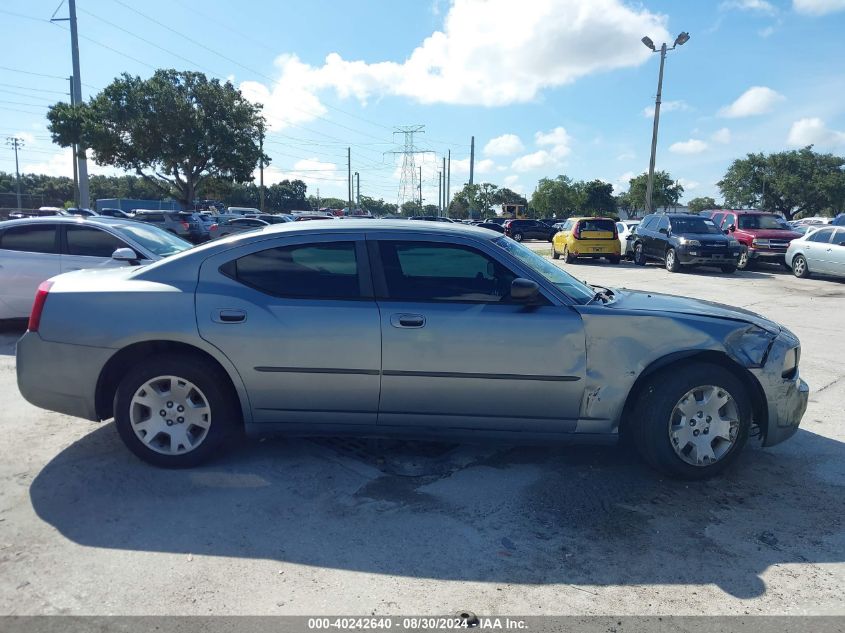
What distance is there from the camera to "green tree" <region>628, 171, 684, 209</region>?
6538 cm

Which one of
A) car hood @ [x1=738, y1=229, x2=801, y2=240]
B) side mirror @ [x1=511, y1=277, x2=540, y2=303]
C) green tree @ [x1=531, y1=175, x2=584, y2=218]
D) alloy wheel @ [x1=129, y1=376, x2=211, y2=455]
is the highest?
green tree @ [x1=531, y1=175, x2=584, y2=218]

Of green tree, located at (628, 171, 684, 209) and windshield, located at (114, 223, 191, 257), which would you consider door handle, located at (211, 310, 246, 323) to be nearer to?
windshield, located at (114, 223, 191, 257)

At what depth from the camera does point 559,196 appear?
69375 millimetres

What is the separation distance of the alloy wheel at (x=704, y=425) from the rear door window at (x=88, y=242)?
23.5 ft

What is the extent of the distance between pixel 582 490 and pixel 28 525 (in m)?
3.18

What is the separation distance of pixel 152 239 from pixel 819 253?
1640 centimetres

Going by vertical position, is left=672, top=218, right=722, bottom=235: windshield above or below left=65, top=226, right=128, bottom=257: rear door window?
above

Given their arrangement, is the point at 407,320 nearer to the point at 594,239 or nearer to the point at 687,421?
the point at 687,421

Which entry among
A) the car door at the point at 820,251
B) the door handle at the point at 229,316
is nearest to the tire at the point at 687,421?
the door handle at the point at 229,316

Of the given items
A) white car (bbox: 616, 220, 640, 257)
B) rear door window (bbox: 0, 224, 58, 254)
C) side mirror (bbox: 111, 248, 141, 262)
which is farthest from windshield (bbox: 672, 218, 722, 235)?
rear door window (bbox: 0, 224, 58, 254)

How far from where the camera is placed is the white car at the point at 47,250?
25.2 ft

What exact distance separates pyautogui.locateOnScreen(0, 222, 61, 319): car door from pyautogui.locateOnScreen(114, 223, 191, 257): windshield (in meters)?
0.89

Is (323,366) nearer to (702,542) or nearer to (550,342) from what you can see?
(550,342)

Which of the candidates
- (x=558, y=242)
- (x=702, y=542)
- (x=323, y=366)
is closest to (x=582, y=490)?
(x=702, y=542)
